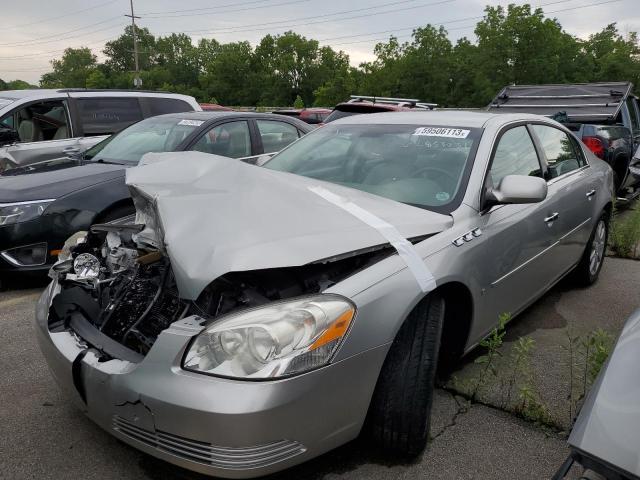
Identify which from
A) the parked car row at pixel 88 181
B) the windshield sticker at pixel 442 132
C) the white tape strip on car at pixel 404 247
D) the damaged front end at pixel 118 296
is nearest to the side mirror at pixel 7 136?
the parked car row at pixel 88 181

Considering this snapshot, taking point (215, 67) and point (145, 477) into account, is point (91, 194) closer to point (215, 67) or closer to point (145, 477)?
point (145, 477)

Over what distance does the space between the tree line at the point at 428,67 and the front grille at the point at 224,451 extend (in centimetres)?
5241

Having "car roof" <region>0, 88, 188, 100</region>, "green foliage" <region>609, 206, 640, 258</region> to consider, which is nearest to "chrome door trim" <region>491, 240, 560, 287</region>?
"green foliage" <region>609, 206, 640, 258</region>

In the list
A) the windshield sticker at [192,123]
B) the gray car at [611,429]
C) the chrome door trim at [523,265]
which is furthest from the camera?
the windshield sticker at [192,123]

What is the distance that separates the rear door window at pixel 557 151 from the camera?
12.4ft

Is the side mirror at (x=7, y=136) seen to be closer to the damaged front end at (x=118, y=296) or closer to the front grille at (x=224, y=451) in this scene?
the damaged front end at (x=118, y=296)

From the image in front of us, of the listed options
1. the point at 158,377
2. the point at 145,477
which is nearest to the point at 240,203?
the point at 158,377

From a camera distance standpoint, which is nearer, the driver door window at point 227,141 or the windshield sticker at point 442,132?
the windshield sticker at point 442,132

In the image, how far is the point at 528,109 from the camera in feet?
27.2

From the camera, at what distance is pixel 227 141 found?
5598 millimetres

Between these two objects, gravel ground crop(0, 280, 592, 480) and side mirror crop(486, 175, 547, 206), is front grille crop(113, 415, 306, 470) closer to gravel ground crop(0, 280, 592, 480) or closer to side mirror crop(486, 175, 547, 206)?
gravel ground crop(0, 280, 592, 480)

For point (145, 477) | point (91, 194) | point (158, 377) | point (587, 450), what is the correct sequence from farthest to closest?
point (91, 194) < point (145, 477) < point (158, 377) < point (587, 450)

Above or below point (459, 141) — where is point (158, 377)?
below

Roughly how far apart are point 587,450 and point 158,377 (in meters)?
1.35
